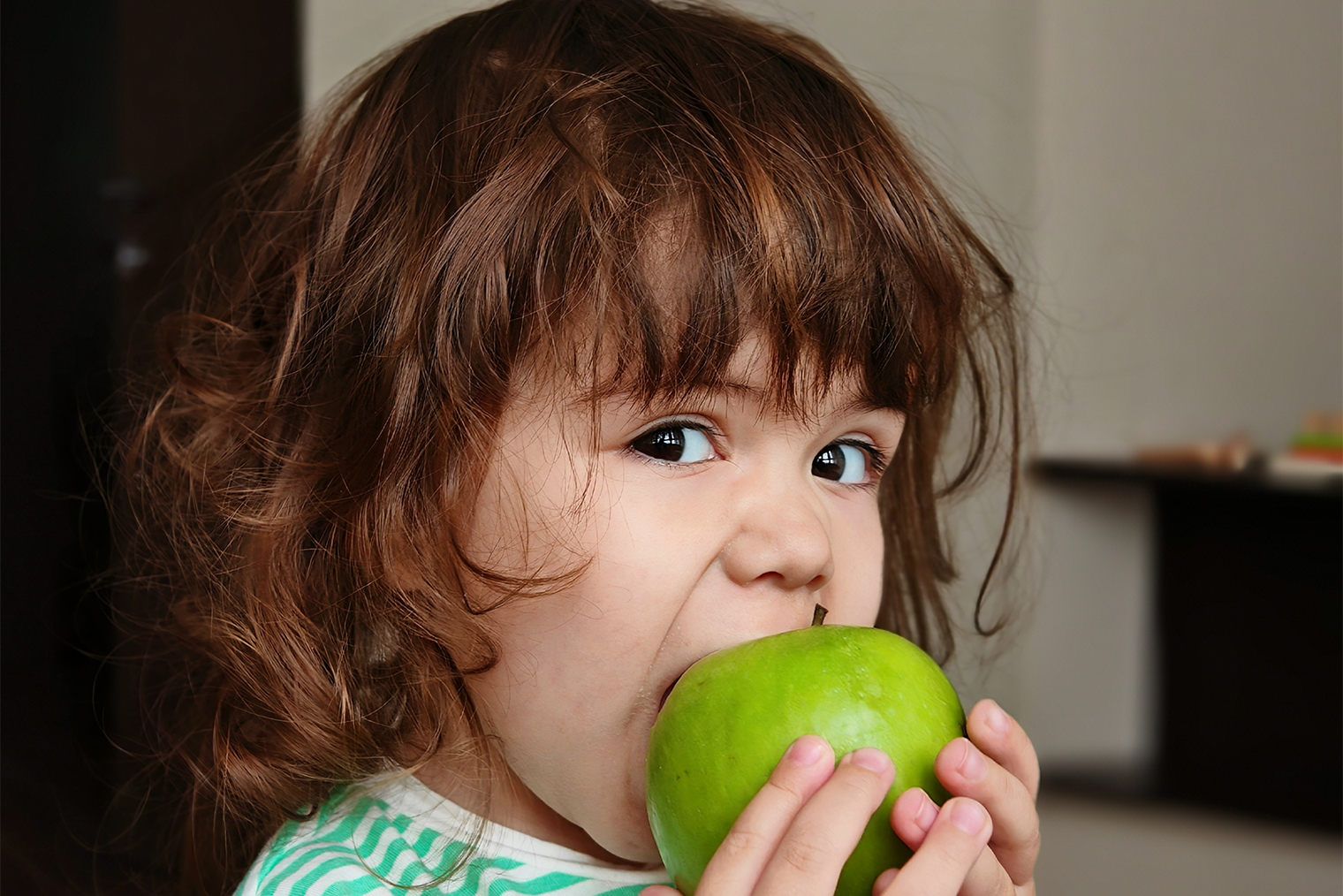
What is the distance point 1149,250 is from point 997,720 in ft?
6.90

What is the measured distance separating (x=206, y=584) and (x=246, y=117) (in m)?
0.48

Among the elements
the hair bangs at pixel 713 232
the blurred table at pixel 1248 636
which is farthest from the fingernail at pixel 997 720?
the blurred table at pixel 1248 636

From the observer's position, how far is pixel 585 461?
71 centimetres

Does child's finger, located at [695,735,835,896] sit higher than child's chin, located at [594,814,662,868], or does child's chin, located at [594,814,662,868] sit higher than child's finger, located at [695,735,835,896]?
child's finger, located at [695,735,835,896]

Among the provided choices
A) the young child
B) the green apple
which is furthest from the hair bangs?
the green apple

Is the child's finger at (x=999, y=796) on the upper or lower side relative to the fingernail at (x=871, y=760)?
lower

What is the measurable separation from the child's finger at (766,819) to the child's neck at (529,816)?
0.78ft

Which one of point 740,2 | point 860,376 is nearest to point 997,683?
point 740,2

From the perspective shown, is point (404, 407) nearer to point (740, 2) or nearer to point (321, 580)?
point (321, 580)

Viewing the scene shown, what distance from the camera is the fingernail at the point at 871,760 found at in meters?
0.59

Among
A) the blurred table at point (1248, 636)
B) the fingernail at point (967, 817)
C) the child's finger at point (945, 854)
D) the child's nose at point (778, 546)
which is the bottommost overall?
the blurred table at point (1248, 636)

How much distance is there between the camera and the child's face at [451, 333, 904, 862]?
2.31 ft

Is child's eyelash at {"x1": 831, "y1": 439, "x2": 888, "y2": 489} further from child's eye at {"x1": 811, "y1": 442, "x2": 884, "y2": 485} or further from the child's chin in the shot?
the child's chin

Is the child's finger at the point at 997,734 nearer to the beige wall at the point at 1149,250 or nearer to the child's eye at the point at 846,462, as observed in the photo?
the child's eye at the point at 846,462
